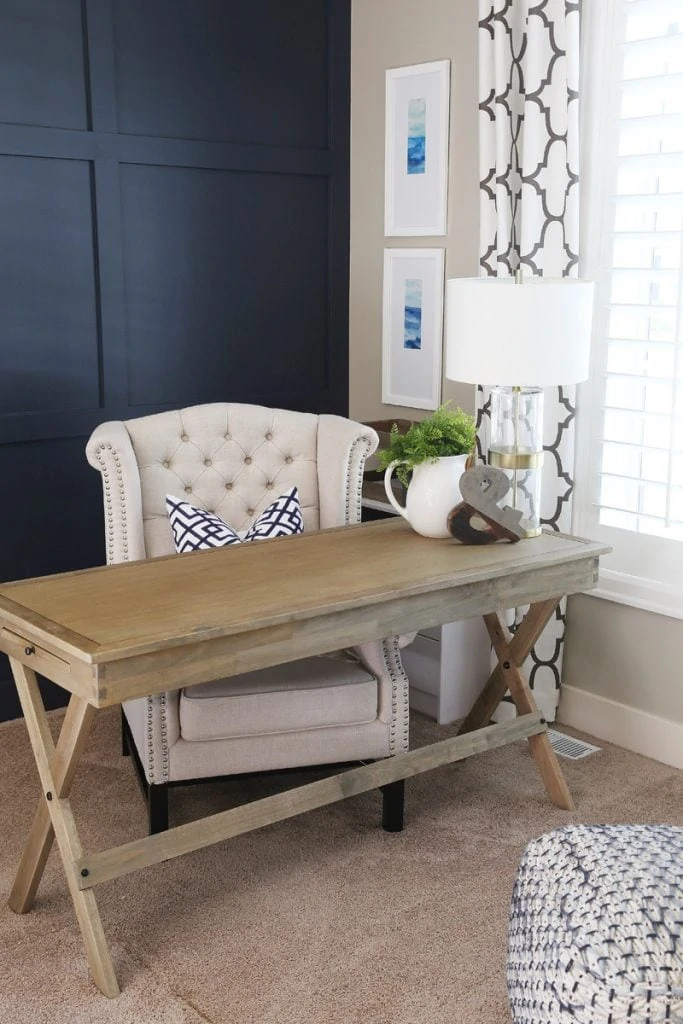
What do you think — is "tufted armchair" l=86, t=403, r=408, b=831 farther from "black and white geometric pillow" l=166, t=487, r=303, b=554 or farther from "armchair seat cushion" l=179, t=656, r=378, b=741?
"black and white geometric pillow" l=166, t=487, r=303, b=554

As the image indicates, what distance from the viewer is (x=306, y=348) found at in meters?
4.32

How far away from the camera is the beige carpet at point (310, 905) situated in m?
2.31

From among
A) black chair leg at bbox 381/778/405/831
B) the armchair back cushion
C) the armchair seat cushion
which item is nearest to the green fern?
the armchair back cushion

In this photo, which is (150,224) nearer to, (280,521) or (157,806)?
(280,521)

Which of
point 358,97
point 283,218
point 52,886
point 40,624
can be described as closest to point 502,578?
point 40,624

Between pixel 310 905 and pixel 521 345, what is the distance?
149 centimetres

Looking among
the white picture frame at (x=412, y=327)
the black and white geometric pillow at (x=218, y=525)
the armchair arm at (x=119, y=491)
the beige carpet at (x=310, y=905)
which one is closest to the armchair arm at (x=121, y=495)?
the armchair arm at (x=119, y=491)

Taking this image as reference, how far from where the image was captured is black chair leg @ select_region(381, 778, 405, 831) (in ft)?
9.75

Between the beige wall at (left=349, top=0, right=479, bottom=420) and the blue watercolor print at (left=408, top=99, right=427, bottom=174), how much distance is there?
14cm

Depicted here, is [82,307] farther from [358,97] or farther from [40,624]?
[40,624]

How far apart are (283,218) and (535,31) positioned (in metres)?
1.22


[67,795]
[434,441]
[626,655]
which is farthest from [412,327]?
[67,795]

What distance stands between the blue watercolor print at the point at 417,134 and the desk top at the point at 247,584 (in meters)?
1.58

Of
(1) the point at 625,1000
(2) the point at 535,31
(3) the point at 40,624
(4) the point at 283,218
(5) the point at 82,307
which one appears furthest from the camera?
(4) the point at 283,218
